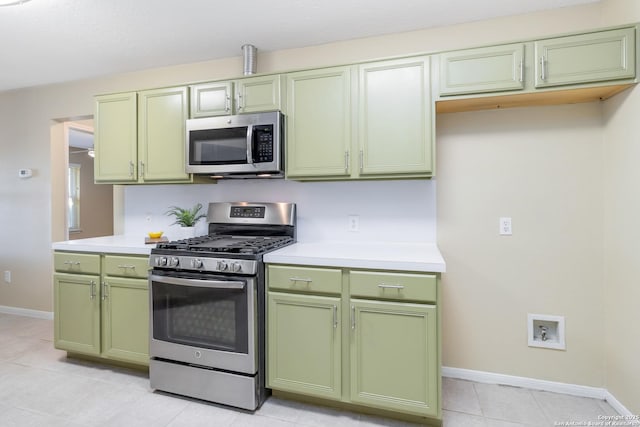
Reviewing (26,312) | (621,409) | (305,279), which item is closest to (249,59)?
(305,279)

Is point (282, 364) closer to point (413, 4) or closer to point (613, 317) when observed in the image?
point (613, 317)

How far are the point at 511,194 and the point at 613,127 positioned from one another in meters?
0.65

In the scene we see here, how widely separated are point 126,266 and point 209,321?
799 millimetres

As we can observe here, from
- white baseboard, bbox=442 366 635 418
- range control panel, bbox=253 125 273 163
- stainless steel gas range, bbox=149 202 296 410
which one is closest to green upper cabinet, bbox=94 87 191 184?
range control panel, bbox=253 125 273 163

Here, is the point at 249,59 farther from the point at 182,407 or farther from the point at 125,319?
the point at 182,407

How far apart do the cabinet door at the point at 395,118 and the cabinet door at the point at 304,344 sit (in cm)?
92

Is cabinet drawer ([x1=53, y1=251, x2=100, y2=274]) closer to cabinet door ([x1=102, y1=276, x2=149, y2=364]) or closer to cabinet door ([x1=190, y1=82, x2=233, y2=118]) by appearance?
cabinet door ([x1=102, y1=276, x2=149, y2=364])

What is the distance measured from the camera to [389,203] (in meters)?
2.49

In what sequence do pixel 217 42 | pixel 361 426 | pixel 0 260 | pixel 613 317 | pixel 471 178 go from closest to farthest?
pixel 361 426
pixel 613 317
pixel 471 178
pixel 217 42
pixel 0 260

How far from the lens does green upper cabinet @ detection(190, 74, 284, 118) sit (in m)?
2.38

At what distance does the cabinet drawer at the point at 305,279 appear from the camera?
1.92 m

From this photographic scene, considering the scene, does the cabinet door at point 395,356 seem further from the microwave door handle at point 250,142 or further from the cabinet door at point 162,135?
the cabinet door at point 162,135

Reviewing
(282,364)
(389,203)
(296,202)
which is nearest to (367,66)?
(389,203)

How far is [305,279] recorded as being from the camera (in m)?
1.97
